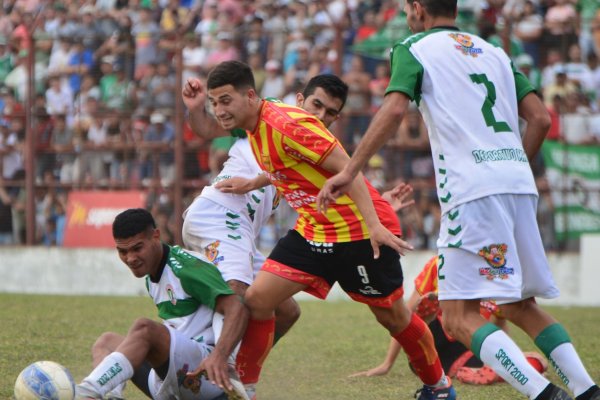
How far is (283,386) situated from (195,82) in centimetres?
220

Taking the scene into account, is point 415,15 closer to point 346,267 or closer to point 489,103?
point 489,103

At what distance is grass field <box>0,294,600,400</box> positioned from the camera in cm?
720

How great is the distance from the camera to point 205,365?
18.6ft

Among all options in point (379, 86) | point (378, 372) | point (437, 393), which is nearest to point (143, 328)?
point (437, 393)

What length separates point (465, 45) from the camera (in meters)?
5.44

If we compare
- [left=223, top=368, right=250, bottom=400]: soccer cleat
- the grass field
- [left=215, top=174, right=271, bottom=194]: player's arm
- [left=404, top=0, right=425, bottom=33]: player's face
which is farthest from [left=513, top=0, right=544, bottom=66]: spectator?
[left=223, top=368, right=250, bottom=400]: soccer cleat

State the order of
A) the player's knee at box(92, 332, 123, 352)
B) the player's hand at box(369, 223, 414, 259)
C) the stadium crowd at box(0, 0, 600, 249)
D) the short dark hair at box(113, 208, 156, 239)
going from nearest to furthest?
1. the player's hand at box(369, 223, 414, 259)
2. the short dark hair at box(113, 208, 156, 239)
3. the player's knee at box(92, 332, 123, 352)
4. the stadium crowd at box(0, 0, 600, 249)

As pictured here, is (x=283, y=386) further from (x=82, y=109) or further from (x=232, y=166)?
(x=82, y=109)

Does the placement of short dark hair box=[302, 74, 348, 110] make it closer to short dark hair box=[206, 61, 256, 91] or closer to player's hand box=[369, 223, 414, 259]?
short dark hair box=[206, 61, 256, 91]

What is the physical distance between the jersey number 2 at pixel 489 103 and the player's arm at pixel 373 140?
0.41 m

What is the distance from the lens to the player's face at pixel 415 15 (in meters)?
5.53

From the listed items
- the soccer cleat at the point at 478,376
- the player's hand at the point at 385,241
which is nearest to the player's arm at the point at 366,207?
the player's hand at the point at 385,241

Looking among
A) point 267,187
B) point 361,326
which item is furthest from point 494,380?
point 361,326

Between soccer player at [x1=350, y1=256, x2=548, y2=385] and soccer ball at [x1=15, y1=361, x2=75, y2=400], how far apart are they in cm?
284
